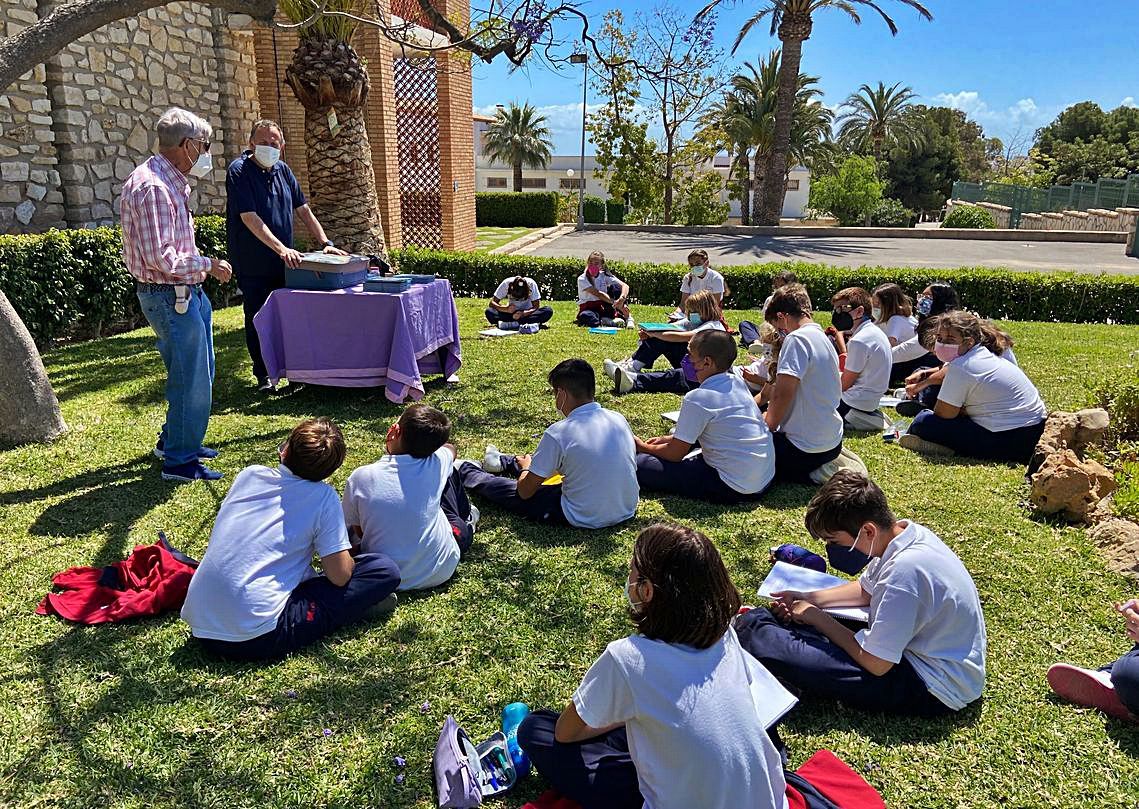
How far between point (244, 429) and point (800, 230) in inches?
955

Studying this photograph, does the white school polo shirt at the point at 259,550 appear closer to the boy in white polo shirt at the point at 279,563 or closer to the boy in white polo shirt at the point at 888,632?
the boy in white polo shirt at the point at 279,563

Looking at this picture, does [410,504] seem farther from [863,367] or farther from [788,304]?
[863,367]

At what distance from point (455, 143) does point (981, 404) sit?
43.1 ft

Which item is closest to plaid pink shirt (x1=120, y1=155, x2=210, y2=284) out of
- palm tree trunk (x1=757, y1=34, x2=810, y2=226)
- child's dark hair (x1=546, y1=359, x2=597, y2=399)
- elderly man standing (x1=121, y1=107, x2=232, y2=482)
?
elderly man standing (x1=121, y1=107, x2=232, y2=482)

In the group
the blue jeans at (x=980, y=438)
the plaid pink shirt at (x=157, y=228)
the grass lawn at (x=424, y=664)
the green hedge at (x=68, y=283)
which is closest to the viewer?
the grass lawn at (x=424, y=664)

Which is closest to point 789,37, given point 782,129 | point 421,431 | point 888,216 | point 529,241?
point 782,129

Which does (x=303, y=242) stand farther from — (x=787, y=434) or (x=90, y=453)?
(x=787, y=434)

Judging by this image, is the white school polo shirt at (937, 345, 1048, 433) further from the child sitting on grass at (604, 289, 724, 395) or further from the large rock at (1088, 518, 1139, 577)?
the child sitting on grass at (604, 289, 724, 395)

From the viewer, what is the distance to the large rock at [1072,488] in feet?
15.2

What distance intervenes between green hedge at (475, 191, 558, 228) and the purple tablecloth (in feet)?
90.3

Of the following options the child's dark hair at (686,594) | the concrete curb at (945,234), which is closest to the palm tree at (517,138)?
the concrete curb at (945,234)

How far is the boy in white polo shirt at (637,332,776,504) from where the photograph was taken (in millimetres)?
4676

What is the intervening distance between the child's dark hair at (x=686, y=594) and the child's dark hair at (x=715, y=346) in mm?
2548

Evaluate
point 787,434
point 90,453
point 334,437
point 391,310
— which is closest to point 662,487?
point 787,434
